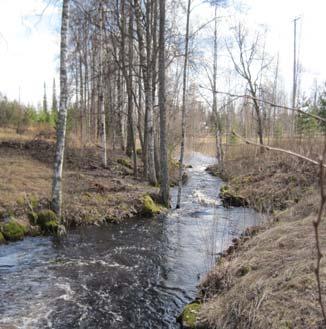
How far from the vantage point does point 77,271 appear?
678 cm

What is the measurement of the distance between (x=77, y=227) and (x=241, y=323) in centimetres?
634

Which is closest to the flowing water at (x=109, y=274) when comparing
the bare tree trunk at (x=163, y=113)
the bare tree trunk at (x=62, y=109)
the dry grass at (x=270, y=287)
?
the dry grass at (x=270, y=287)

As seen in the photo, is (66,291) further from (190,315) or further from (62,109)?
(62,109)

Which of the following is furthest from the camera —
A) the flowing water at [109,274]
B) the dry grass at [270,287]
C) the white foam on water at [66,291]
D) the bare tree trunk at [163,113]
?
the bare tree trunk at [163,113]

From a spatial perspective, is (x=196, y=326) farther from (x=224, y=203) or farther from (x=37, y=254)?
(x=224, y=203)

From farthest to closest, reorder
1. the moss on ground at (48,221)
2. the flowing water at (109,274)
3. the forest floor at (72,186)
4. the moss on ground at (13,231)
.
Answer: the forest floor at (72,186) < the moss on ground at (48,221) < the moss on ground at (13,231) < the flowing water at (109,274)

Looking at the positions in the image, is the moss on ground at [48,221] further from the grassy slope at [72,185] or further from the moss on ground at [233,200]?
the moss on ground at [233,200]

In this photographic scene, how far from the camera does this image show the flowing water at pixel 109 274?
5.18 metres

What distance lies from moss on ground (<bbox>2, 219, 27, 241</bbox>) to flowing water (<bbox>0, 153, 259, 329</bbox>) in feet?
0.80

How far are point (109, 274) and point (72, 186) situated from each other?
6.04 meters

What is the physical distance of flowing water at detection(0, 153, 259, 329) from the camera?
17.0 ft

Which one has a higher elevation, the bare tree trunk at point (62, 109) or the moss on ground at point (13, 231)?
the bare tree trunk at point (62, 109)

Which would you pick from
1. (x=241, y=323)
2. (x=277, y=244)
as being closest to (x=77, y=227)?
(x=277, y=244)

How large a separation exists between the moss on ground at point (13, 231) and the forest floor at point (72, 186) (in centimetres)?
29
